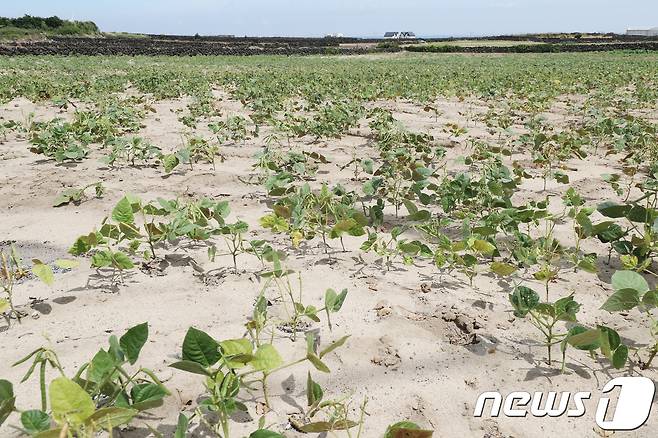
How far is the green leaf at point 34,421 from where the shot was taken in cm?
125

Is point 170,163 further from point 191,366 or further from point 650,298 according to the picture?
point 650,298

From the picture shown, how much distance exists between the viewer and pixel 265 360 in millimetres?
1512

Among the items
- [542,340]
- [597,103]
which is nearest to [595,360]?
[542,340]

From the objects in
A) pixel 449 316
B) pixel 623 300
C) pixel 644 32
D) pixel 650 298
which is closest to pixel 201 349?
pixel 449 316

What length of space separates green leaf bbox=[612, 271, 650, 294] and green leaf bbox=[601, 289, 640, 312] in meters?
0.06

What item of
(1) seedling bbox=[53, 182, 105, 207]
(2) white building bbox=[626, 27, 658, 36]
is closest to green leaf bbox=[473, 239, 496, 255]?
(1) seedling bbox=[53, 182, 105, 207]

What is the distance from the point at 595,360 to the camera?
187 centimetres

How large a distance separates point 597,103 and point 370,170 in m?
6.42

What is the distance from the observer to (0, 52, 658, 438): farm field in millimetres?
1549

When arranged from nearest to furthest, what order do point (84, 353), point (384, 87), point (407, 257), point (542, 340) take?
1. point (84, 353)
2. point (542, 340)
3. point (407, 257)
4. point (384, 87)

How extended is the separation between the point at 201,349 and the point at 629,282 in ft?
5.22

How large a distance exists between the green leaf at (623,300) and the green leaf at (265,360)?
4.04 feet

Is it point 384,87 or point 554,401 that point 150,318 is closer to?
point 554,401

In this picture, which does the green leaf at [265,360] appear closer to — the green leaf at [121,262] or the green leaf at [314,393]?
the green leaf at [314,393]
